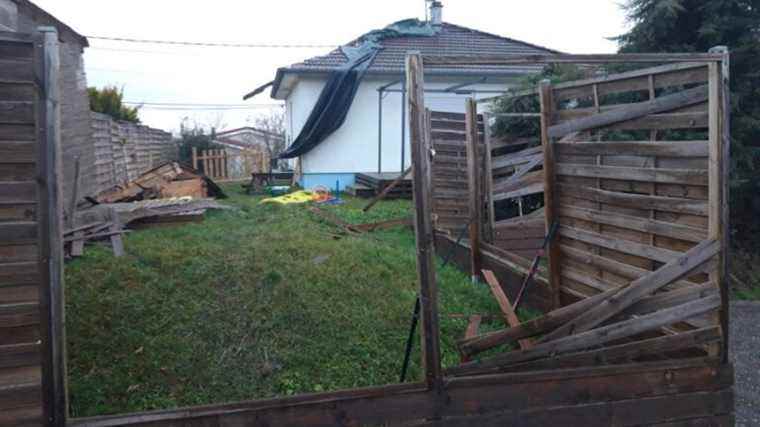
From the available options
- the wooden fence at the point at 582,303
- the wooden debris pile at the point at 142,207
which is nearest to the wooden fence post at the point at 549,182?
the wooden fence at the point at 582,303

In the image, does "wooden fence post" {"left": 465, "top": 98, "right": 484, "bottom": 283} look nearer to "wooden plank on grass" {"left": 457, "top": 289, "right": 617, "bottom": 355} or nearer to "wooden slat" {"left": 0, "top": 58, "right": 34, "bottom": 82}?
"wooden plank on grass" {"left": 457, "top": 289, "right": 617, "bottom": 355}

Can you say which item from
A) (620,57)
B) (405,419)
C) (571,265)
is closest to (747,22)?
(571,265)

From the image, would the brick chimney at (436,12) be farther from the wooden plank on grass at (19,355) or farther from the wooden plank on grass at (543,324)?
the wooden plank on grass at (19,355)

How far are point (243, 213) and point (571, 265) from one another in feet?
23.0

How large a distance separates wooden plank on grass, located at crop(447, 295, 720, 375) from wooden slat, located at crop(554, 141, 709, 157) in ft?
2.81

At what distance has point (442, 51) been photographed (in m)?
16.8

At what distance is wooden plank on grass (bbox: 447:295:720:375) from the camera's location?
11.1 feet

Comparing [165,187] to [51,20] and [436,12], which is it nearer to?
[51,20]

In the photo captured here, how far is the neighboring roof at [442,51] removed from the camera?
15195mm

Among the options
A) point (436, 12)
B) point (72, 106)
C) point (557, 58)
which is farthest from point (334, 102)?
point (557, 58)

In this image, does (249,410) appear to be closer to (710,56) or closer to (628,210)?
(628,210)

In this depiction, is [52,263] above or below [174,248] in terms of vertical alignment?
above

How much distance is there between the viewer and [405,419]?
312cm

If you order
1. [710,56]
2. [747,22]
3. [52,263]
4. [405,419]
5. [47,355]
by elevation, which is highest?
[747,22]
